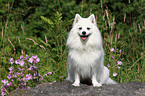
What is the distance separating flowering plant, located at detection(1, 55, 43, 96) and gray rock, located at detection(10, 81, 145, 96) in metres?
0.67

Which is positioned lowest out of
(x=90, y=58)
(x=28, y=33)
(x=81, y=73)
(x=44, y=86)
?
(x=44, y=86)

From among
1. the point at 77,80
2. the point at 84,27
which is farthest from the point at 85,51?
the point at 77,80

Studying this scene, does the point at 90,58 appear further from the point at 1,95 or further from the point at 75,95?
the point at 1,95

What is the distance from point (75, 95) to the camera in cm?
384

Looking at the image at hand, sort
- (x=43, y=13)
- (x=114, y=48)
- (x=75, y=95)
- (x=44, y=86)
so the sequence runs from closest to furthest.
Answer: (x=75, y=95) → (x=44, y=86) → (x=114, y=48) → (x=43, y=13)

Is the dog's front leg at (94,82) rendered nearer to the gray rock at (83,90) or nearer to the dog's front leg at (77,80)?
the gray rock at (83,90)

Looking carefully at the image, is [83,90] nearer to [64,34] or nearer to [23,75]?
[23,75]

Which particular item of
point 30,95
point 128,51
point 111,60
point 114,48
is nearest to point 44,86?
point 30,95

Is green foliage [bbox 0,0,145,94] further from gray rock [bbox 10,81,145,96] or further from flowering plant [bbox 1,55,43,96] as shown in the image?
gray rock [bbox 10,81,145,96]

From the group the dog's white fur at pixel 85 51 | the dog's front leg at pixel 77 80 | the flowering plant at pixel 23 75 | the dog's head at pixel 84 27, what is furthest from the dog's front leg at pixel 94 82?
the flowering plant at pixel 23 75

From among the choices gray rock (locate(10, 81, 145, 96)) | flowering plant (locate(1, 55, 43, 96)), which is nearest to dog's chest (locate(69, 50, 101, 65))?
gray rock (locate(10, 81, 145, 96))

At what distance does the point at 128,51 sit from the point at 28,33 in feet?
13.7

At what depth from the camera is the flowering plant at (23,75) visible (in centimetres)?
488

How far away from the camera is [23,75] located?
4941 millimetres
